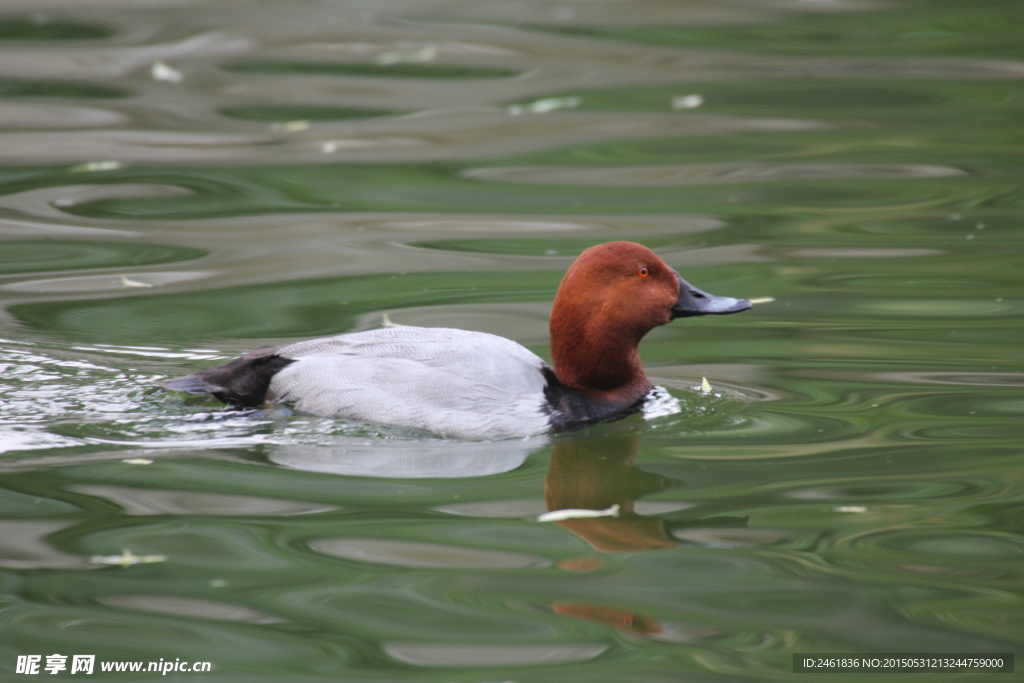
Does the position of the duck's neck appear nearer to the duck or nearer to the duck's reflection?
the duck

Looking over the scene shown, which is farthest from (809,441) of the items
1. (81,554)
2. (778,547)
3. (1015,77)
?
(1015,77)

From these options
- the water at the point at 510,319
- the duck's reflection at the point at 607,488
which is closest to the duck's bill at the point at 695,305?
the water at the point at 510,319

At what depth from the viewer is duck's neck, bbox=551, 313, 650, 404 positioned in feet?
18.6

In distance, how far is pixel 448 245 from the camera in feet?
27.4

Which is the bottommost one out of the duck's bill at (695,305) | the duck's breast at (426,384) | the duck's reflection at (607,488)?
the duck's reflection at (607,488)

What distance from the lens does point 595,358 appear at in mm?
5699

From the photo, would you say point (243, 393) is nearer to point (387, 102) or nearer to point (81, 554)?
point (81, 554)

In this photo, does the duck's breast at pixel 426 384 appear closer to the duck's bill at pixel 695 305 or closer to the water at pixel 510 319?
the water at pixel 510 319

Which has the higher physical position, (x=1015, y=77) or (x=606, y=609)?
(x=1015, y=77)

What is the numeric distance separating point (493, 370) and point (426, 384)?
307 mm

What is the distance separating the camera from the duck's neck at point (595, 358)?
5.68m

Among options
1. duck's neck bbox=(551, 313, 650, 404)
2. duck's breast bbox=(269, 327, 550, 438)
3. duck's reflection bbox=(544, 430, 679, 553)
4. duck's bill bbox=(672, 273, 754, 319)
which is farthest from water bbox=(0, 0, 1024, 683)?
duck's bill bbox=(672, 273, 754, 319)

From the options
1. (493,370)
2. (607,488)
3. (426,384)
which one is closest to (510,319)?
(493,370)

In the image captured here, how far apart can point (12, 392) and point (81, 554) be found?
2050 mm
